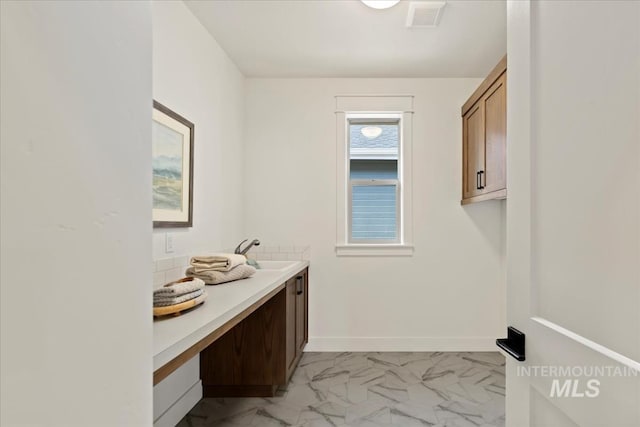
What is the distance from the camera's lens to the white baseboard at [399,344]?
329cm

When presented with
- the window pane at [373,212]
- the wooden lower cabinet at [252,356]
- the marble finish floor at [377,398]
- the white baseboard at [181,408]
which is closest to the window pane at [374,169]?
the window pane at [373,212]

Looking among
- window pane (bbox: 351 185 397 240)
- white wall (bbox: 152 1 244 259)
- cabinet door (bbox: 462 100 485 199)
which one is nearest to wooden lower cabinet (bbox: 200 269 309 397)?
white wall (bbox: 152 1 244 259)

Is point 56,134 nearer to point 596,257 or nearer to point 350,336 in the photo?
point 596,257

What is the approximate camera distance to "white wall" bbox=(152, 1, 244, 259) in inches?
76.7

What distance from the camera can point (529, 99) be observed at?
30.4 inches

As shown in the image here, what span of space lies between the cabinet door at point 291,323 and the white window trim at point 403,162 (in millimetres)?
850

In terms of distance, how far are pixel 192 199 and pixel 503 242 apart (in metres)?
2.75

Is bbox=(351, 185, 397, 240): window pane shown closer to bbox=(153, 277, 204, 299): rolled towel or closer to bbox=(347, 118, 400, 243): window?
bbox=(347, 118, 400, 243): window

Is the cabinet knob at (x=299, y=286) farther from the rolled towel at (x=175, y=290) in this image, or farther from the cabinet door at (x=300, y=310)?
the rolled towel at (x=175, y=290)

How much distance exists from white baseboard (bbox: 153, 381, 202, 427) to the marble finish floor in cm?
4

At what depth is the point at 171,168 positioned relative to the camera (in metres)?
2.01

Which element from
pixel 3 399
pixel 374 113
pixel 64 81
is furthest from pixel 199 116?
pixel 3 399

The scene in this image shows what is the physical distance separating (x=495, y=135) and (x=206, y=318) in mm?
2305

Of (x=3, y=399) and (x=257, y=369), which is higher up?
(x=3, y=399)
